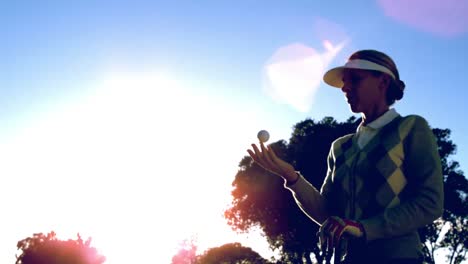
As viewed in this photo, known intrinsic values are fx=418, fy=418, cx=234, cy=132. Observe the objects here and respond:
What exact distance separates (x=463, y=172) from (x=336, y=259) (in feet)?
144

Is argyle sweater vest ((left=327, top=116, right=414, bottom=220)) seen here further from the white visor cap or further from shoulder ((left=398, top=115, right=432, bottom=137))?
the white visor cap

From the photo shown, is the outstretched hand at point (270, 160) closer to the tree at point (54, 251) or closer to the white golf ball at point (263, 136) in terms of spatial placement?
the white golf ball at point (263, 136)

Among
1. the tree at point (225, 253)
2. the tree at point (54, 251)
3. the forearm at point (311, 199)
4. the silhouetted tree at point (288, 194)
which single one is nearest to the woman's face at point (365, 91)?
the forearm at point (311, 199)

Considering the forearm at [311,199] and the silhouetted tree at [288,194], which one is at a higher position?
the silhouetted tree at [288,194]

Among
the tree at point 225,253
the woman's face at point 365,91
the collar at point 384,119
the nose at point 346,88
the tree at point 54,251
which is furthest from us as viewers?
the tree at point 225,253

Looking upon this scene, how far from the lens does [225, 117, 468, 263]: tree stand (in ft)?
118

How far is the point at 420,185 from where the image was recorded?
107 inches

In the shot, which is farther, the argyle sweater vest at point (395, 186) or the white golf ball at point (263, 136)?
the white golf ball at point (263, 136)

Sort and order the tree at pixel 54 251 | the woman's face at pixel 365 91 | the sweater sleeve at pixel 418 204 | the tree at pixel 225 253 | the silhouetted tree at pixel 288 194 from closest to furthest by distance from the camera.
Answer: the sweater sleeve at pixel 418 204
the woman's face at pixel 365 91
the silhouetted tree at pixel 288 194
the tree at pixel 54 251
the tree at pixel 225 253

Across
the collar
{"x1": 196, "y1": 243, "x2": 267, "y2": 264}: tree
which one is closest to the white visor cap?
the collar

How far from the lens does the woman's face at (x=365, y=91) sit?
3.38 m

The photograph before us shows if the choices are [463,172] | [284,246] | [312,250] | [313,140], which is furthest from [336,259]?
[463,172]

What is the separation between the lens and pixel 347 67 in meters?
3.38

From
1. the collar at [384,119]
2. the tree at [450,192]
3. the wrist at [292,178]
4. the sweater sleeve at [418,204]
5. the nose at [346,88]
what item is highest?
the tree at [450,192]
